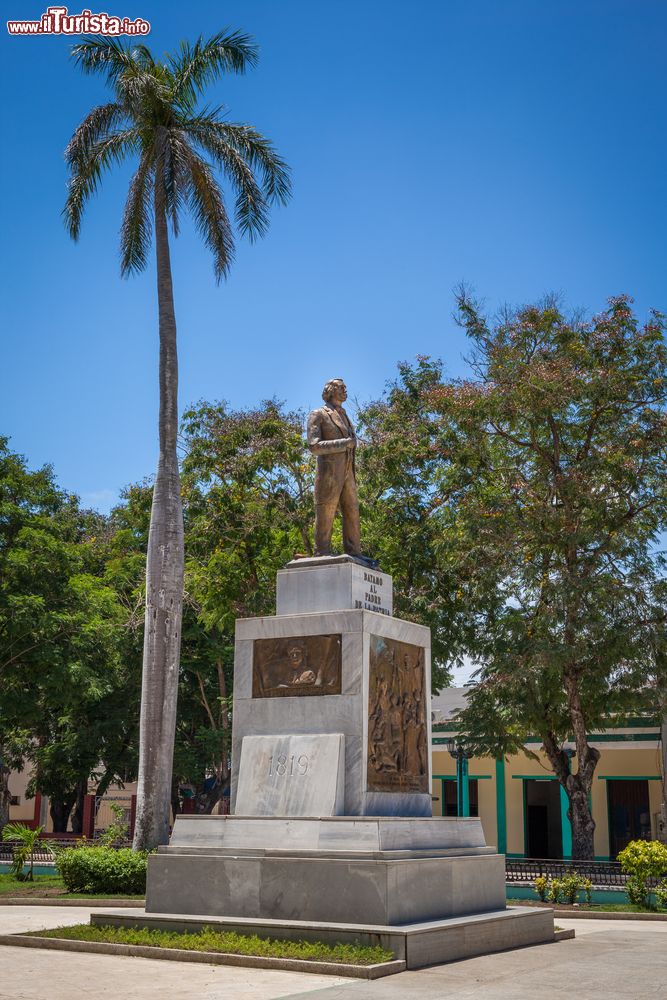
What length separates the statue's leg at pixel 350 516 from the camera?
13461mm

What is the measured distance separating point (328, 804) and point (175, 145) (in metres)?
15.9

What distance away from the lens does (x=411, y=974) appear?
942 cm

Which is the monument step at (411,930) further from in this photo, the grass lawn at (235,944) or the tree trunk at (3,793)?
the tree trunk at (3,793)

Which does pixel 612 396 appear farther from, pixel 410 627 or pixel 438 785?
pixel 438 785

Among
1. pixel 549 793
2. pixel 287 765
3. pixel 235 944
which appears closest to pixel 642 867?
pixel 287 765

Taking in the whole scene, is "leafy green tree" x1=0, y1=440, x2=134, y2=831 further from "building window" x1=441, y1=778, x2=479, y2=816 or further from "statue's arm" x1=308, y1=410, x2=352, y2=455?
"statue's arm" x1=308, y1=410, x2=352, y2=455

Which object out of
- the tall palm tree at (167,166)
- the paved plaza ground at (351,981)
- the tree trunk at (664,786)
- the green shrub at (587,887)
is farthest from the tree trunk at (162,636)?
the tree trunk at (664,786)

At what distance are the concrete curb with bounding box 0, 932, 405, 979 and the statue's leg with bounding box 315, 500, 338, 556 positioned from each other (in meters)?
5.03

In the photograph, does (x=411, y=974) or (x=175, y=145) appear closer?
(x=411, y=974)

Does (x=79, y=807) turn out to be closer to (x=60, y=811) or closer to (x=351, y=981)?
(x=60, y=811)

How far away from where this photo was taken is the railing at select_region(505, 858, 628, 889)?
20531 millimetres

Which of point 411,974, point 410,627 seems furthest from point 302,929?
point 410,627

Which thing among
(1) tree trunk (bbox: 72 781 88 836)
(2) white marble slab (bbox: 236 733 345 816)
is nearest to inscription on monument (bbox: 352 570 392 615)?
(2) white marble slab (bbox: 236 733 345 816)

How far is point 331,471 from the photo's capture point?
1338 centimetres
